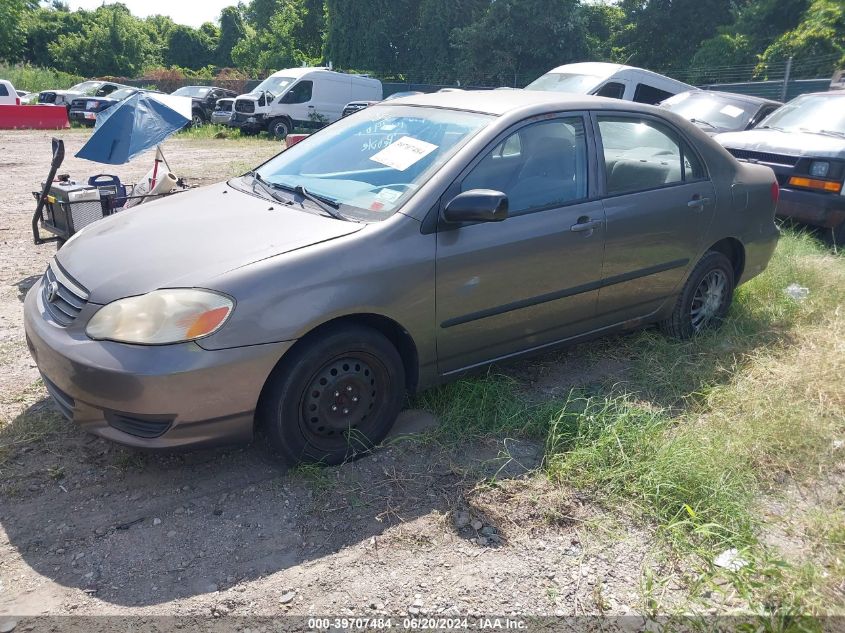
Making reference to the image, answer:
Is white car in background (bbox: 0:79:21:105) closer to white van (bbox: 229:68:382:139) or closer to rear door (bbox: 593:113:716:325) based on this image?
white van (bbox: 229:68:382:139)

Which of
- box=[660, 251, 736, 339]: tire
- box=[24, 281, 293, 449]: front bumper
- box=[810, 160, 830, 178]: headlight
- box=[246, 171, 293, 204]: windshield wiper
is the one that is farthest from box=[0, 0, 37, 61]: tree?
box=[660, 251, 736, 339]: tire

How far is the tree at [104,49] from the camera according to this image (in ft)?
154

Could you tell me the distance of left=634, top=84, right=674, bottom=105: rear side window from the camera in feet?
44.8

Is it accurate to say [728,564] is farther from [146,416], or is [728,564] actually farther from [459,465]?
[146,416]

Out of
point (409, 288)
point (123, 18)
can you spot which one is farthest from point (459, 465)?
point (123, 18)

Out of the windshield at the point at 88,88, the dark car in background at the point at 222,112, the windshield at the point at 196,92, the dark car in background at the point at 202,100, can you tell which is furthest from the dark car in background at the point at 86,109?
the windshield at the point at 88,88

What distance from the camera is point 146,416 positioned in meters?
2.82

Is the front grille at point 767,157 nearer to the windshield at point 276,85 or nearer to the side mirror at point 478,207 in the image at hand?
the side mirror at point 478,207

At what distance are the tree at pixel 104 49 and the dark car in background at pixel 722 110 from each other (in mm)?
47178

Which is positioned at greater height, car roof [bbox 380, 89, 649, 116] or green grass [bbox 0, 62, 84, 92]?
green grass [bbox 0, 62, 84, 92]

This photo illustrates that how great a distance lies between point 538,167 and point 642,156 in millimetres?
886

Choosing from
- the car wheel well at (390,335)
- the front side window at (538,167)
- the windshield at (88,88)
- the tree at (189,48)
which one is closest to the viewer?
the car wheel well at (390,335)

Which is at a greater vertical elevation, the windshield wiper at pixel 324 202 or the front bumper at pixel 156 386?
the windshield wiper at pixel 324 202

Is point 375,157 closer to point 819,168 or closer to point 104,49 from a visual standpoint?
point 819,168
